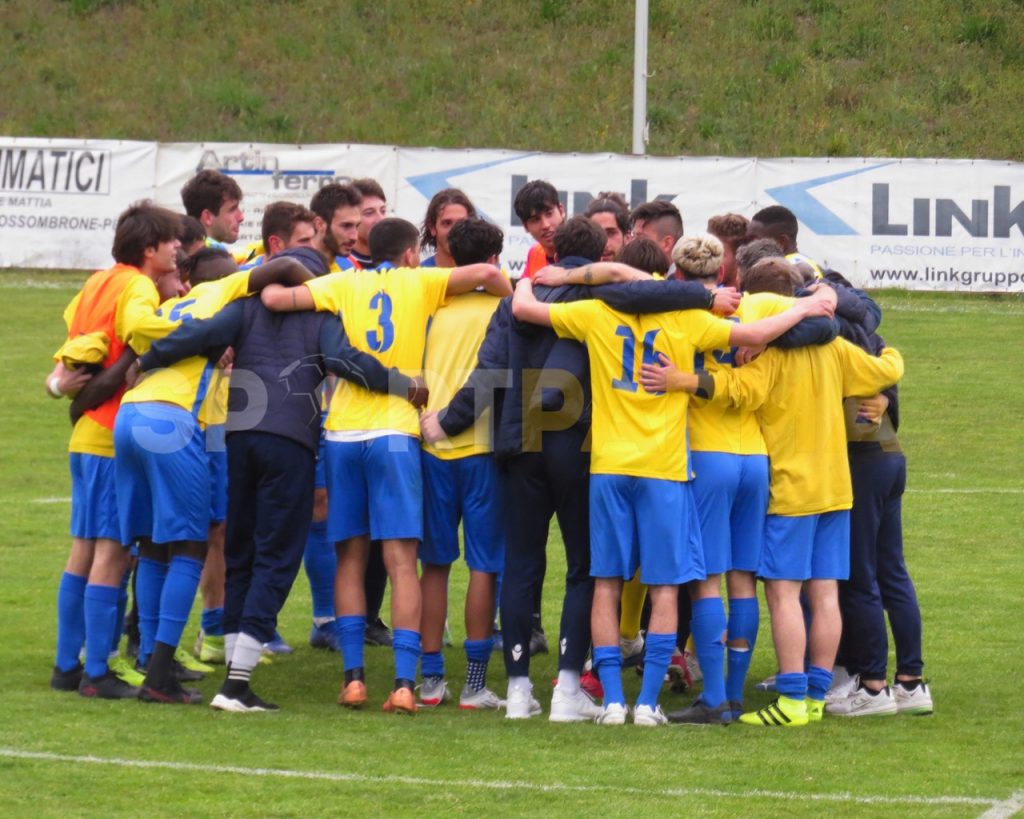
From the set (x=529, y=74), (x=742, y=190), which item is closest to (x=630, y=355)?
(x=742, y=190)

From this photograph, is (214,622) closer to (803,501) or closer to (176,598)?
(176,598)

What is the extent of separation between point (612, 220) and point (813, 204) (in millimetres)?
14046

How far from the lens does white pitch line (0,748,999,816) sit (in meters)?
Result: 5.78

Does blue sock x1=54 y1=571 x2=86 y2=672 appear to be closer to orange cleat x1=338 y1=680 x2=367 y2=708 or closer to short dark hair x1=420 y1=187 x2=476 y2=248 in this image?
orange cleat x1=338 y1=680 x2=367 y2=708

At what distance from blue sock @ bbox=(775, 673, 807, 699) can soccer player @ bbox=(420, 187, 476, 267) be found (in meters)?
2.48

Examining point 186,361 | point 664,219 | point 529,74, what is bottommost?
point 186,361

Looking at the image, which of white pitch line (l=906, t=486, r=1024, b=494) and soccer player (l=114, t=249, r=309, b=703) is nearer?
soccer player (l=114, t=249, r=309, b=703)

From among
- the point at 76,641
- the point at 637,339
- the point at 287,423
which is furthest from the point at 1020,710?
the point at 76,641

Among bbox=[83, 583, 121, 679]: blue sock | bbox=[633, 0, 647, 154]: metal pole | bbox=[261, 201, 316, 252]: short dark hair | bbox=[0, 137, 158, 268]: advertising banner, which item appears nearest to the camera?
bbox=[83, 583, 121, 679]: blue sock

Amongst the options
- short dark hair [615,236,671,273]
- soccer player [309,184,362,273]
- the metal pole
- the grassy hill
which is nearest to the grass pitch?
short dark hair [615,236,671,273]

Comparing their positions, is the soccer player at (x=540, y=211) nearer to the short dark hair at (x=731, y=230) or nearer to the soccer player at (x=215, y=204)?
the short dark hair at (x=731, y=230)

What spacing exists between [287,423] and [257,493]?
0.35m

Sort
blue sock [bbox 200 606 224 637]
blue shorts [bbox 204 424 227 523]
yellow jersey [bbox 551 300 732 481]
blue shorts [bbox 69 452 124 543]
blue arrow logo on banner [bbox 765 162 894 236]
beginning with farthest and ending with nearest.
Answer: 1. blue arrow logo on banner [bbox 765 162 894 236]
2. blue sock [bbox 200 606 224 637]
3. blue shorts [bbox 204 424 227 523]
4. blue shorts [bbox 69 452 124 543]
5. yellow jersey [bbox 551 300 732 481]

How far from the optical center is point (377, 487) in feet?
23.7
